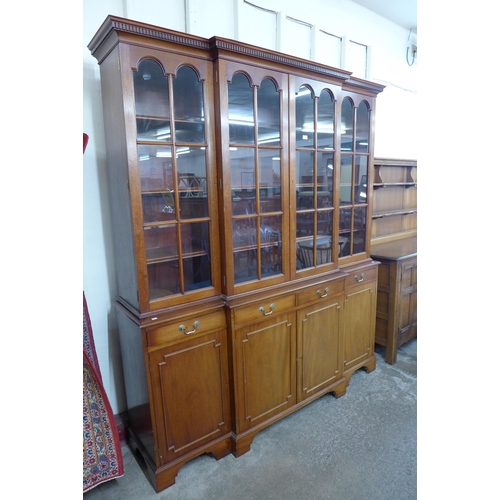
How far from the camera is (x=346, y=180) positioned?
8.13 ft

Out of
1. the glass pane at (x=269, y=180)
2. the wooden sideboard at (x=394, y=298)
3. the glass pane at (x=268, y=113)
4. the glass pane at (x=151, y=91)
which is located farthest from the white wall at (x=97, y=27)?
the wooden sideboard at (x=394, y=298)

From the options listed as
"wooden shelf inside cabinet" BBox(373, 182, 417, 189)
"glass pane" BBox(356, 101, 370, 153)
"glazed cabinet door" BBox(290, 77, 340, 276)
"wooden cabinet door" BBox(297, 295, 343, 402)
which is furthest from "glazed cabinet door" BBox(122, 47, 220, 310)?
"wooden shelf inside cabinet" BBox(373, 182, 417, 189)

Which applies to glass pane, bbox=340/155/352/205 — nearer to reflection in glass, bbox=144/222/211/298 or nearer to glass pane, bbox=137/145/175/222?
reflection in glass, bbox=144/222/211/298

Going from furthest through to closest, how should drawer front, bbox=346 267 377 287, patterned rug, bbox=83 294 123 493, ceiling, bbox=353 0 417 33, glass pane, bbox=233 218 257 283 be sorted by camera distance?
1. ceiling, bbox=353 0 417 33
2. drawer front, bbox=346 267 377 287
3. glass pane, bbox=233 218 257 283
4. patterned rug, bbox=83 294 123 493

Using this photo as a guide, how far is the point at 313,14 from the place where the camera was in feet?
8.80

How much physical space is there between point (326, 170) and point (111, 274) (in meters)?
1.51

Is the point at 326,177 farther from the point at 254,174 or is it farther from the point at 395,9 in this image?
the point at 395,9

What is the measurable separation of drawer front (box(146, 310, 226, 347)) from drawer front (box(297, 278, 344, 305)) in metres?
0.57

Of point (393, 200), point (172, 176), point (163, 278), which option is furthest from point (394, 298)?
point (172, 176)

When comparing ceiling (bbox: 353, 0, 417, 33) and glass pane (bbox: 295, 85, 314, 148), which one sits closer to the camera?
glass pane (bbox: 295, 85, 314, 148)

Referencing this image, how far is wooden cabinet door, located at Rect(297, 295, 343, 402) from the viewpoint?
7.28 ft
